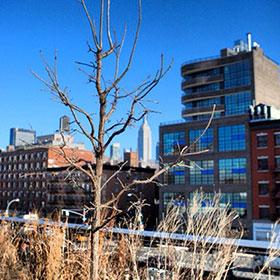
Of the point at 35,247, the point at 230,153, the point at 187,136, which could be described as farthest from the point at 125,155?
the point at 35,247

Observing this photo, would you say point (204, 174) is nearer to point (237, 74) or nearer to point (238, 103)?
point (238, 103)

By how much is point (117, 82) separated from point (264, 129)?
132 ft

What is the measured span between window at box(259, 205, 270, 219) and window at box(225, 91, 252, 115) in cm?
2658

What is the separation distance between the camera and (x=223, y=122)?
153ft

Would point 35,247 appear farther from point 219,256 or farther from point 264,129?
point 264,129

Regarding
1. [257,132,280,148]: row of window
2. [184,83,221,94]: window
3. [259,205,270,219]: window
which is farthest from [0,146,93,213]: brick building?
[259,205,270,219]: window

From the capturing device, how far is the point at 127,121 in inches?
153

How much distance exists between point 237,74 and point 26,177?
43.6 m

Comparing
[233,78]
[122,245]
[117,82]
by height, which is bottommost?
[122,245]

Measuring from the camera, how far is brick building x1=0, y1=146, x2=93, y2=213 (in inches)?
2726

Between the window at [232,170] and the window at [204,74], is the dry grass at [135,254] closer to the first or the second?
the window at [232,170]

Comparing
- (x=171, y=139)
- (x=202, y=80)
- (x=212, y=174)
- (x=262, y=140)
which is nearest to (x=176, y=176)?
(x=171, y=139)

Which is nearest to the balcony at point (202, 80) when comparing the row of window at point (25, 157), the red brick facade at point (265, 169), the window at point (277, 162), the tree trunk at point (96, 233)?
the red brick facade at point (265, 169)

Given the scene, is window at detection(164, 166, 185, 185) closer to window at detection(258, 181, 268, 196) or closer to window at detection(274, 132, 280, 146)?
window at detection(258, 181, 268, 196)
